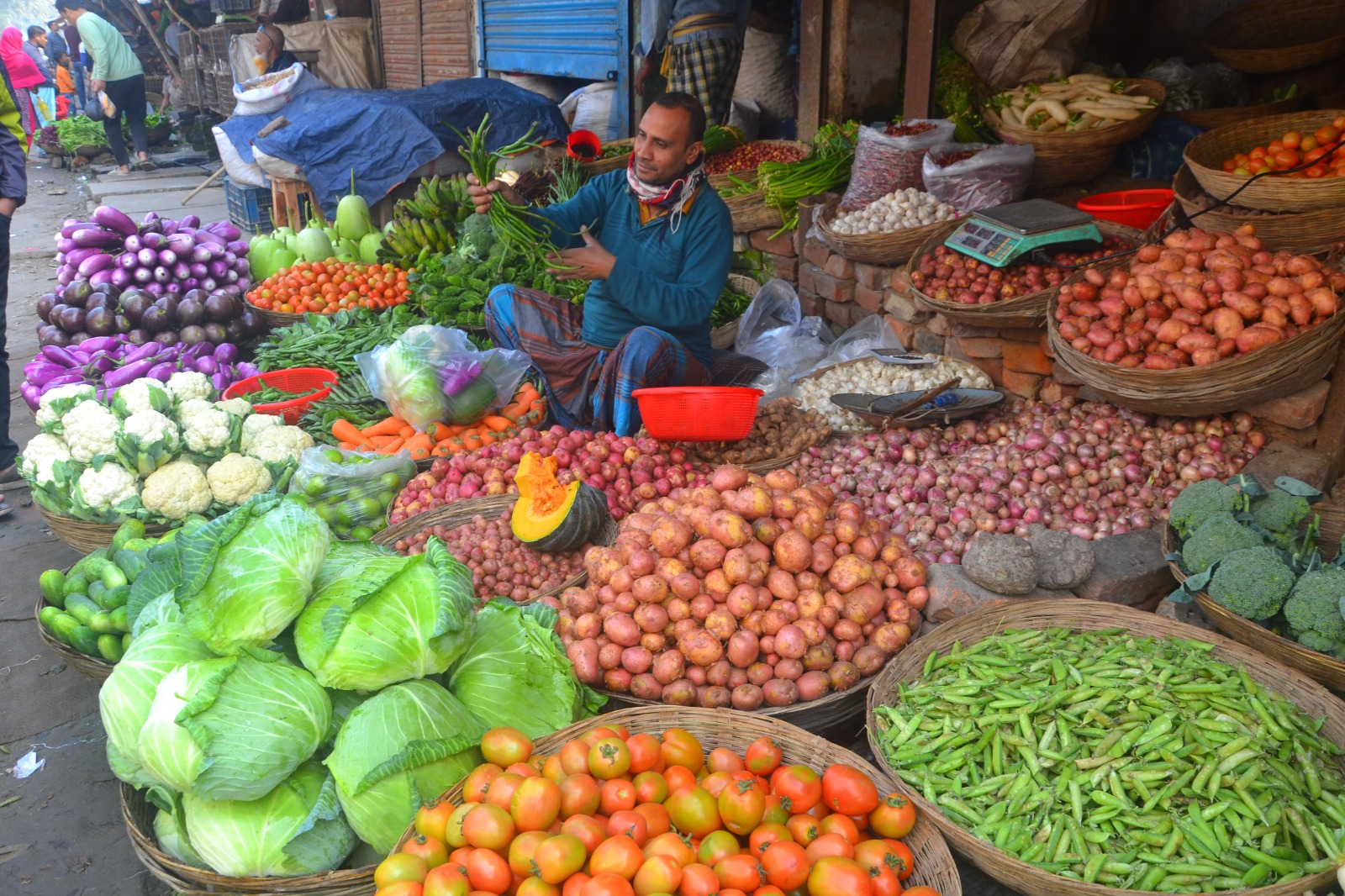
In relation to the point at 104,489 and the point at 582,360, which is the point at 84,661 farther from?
the point at 582,360

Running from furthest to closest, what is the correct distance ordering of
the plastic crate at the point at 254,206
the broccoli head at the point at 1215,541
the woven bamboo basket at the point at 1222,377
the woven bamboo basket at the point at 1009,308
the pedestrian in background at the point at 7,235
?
the plastic crate at the point at 254,206 < the pedestrian in background at the point at 7,235 < the woven bamboo basket at the point at 1009,308 < the woven bamboo basket at the point at 1222,377 < the broccoli head at the point at 1215,541

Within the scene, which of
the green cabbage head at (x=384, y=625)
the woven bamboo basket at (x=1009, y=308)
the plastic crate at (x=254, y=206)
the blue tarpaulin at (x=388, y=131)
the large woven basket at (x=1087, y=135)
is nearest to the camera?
the green cabbage head at (x=384, y=625)

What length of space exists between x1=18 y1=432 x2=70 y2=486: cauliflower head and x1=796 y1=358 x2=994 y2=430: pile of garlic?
3060 mm

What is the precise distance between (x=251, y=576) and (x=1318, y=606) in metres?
2.42

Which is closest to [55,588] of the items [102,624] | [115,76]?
[102,624]

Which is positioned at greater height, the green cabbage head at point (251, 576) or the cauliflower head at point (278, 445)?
the green cabbage head at point (251, 576)

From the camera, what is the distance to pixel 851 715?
2.34 meters

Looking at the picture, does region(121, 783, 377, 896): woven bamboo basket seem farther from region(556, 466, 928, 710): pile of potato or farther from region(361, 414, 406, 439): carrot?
region(361, 414, 406, 439): carrot

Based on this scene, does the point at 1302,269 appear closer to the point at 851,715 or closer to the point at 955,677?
the point at 955,677

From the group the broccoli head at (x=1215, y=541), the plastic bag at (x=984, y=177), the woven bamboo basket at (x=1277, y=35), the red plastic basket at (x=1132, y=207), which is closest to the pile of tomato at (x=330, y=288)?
the plastic bag at (x=984, y=177)

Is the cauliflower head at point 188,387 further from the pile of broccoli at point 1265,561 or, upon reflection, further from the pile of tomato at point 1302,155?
the pile of tomato at point 1302,155

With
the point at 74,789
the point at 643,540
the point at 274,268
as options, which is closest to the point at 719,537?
the point at 643,540

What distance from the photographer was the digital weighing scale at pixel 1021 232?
3451 mm

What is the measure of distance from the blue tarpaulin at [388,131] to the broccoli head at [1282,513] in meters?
5.53
